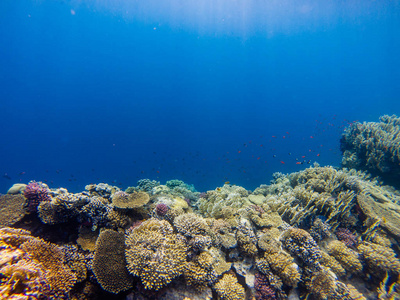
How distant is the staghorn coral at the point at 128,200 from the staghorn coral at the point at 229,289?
2938mm

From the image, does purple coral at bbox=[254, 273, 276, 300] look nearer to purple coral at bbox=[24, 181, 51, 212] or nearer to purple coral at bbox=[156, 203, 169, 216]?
purple coral at bbox=[156, 203, 169, 216]

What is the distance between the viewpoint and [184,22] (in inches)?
3479

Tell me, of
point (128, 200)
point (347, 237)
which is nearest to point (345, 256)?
point (347, 237)

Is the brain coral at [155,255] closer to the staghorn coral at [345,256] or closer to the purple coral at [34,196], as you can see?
the purple coral at [34,196]

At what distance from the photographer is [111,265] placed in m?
3.87

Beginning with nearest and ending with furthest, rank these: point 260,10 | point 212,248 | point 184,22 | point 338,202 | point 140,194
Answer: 1. point 212,248
2. point 140,194
3. point 338,202
4. point 260,10
5. point 184,22

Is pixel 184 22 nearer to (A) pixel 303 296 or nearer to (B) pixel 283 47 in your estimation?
(B) pixel 283 47

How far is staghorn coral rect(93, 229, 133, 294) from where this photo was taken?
3688 mm

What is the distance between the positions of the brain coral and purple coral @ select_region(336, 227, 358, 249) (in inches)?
227

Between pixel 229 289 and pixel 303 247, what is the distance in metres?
2.45

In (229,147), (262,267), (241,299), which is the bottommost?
(241,299)

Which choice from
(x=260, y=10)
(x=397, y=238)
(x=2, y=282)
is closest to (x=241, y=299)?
(x=2, y=282)

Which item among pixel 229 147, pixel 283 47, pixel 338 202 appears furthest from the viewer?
pixel 229 147

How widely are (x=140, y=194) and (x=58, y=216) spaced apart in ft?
7.13
